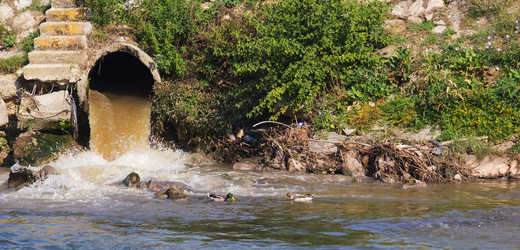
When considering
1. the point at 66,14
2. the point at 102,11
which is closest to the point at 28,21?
the point at 66,14

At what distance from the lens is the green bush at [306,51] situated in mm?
10359

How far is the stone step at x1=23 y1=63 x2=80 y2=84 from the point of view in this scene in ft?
38.4

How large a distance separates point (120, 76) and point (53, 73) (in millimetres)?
2542

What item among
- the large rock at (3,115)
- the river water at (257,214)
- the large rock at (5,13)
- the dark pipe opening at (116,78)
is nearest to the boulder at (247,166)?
the river water at (257,214)

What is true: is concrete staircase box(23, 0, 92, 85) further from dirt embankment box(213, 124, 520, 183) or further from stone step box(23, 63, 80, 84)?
dirt embankment box(213, 124, 520, 183)

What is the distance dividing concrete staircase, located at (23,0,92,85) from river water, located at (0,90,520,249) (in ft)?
10.4

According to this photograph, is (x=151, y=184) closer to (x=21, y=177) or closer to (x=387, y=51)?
(x=21, y=177)

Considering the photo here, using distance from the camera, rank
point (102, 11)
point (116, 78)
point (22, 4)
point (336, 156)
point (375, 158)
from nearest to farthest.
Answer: point (375, 158), point (336, 156), point (102, 11), point (116, 78), point (22, 4)

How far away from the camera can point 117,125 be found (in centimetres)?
1164

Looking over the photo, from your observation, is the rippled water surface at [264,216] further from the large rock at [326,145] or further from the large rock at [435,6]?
the large rock at [435,6]

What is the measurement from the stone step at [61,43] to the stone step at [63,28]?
309 millimetres

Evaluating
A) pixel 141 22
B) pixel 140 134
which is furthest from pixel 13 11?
pixel 140 134

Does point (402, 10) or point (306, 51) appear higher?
point (402, 10)

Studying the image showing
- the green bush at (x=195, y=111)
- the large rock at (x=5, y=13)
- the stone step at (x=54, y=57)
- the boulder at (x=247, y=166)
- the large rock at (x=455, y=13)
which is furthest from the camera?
the large rock at (x=5, y=13)
